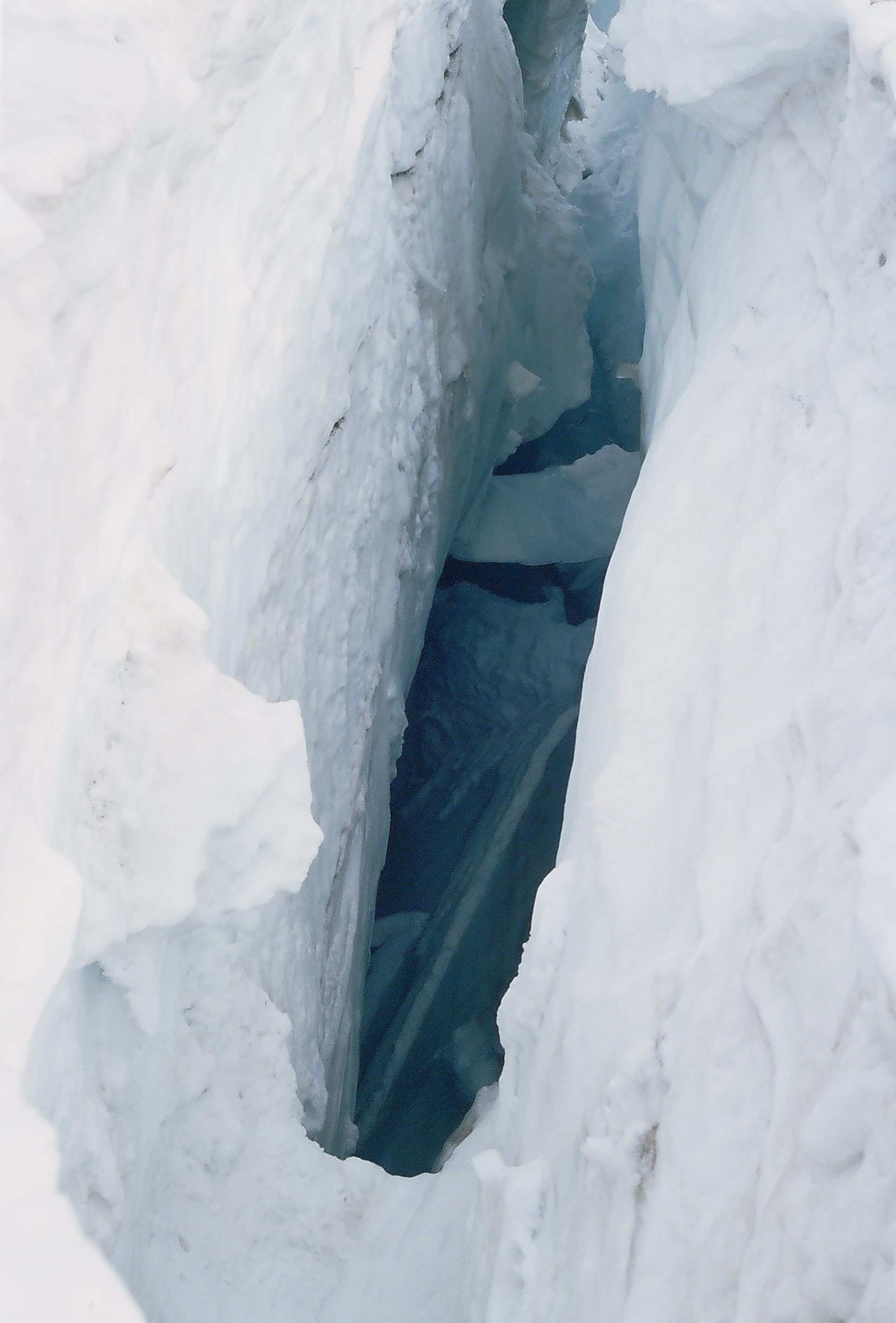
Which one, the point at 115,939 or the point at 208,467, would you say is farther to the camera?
the point at 208,467

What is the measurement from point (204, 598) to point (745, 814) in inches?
32.9

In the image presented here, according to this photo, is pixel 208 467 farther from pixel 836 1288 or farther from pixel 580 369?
pixel 580 369

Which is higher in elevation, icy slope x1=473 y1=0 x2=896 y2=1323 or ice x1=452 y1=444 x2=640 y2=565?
icy slope x1=473 y1=0 x2=896 y2=1323

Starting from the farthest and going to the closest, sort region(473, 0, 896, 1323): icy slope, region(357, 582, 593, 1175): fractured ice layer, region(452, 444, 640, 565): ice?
1. region(452, 444, 640, 565): ice
2. region(357, 582, 593, 1175): fractured ice layer
3. region(473, 0, 896, 1323): icy slope

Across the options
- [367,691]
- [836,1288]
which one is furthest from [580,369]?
[836,1288]

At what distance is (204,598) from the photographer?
1.51 metres

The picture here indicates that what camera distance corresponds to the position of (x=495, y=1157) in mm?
1398

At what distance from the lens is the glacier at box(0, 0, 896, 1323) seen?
0.85 meters

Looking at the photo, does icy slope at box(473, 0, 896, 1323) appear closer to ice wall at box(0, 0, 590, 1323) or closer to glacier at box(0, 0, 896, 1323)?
glacier at box(0, 0, 896, 1323)

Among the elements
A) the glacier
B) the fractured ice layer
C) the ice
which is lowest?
the fractured ice layer

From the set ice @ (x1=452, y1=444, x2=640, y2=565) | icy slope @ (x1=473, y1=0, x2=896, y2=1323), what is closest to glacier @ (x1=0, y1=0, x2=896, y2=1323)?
icy slope @ (x1=473, y1=0, x2=896, y2=1323)

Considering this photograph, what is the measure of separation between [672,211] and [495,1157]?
2486mm

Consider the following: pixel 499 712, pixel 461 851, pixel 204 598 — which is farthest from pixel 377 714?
pixel 499 712

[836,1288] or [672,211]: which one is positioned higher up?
[672,211]
